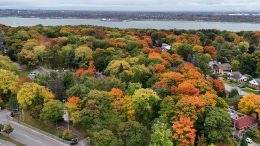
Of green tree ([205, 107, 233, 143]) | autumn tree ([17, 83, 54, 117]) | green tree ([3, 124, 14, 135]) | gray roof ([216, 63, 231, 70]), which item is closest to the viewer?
green tree ([205, 107, 233, 143])

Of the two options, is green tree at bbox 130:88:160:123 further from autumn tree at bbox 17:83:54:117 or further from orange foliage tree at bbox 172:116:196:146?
autumn tree at bbox 17:83:54:117

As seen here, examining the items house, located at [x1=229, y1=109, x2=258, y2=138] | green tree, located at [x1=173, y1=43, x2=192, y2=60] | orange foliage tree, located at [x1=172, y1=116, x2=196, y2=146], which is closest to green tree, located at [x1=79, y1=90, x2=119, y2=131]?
orange foliage tree, located at [x1=172, y1=116, x2=196, y2=146]

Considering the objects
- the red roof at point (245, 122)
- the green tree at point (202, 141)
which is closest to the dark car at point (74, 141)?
the green tree at point (202, 141)

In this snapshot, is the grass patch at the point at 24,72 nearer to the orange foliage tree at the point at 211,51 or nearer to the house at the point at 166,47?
the house at the point at 166,47

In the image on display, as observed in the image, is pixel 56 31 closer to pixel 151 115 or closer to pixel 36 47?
pixel 36 47

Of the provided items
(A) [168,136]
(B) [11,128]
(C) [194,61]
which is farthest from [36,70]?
(A) [168,136]

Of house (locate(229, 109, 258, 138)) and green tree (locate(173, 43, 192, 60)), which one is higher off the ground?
green tree (locate(173, 43, 192, 60))
